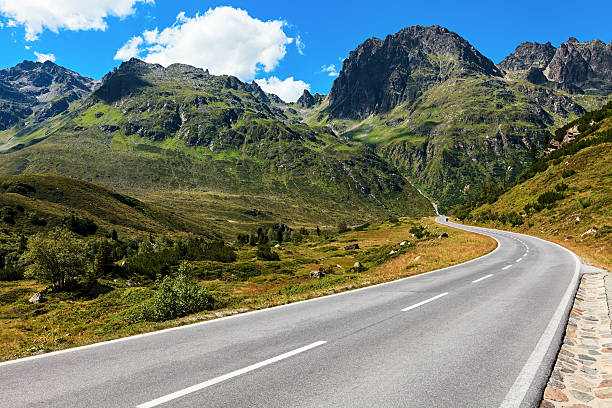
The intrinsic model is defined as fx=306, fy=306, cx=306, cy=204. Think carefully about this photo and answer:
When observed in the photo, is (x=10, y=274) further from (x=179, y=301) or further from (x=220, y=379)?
(x=220, y=379)

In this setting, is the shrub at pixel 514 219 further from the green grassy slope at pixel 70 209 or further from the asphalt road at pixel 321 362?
the green grassy slope at pixel 70 209

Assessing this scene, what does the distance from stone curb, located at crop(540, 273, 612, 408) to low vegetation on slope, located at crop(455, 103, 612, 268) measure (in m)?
18.0

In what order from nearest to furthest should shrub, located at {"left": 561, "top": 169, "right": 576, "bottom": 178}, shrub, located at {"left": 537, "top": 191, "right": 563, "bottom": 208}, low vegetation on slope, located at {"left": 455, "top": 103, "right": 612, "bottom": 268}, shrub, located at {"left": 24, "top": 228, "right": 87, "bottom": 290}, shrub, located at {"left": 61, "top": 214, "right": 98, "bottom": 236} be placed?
1. shrub, located at {"left": 24, "top": 228, "right": 87, "bottom": 290}
2. low vegetation on slope, located at {"left": 455, "top": 103, "right": 612, "bottom": 268}
3. shrub, located at {"left": 537, "top": 191, "right": 563, "bottom": 208}
4. shrub, located at {"left": 561, "top": 169, "right": 576, "bottom": 178}
5. shrub, located at {"left": 61, "top": 214, "right": 98, "bottom": 236}

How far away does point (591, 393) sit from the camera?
534cm

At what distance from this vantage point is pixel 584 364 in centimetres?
653

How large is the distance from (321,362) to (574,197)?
57.1 meters

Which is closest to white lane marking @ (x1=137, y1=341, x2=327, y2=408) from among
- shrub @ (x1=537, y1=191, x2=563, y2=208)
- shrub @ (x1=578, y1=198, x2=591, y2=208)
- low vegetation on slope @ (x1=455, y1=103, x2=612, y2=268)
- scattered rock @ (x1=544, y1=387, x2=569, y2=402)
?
scattered rock @ (x1=544, y1=387, x2=569, y2=402)

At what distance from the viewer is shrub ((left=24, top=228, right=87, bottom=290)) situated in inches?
1339

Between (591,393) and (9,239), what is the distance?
12458 cm

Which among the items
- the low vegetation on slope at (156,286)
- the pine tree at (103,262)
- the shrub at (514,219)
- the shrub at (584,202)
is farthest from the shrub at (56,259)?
the shrub at (514,219)

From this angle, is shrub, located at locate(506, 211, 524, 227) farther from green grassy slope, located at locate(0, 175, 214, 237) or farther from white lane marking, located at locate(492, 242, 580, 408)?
green grassy slope, located at locate(0, 175, 214, 237)

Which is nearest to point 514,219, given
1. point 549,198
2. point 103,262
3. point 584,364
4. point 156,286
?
point 549,198

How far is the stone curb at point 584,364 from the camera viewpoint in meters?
5.15

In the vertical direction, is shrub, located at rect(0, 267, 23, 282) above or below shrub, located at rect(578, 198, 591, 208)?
below
